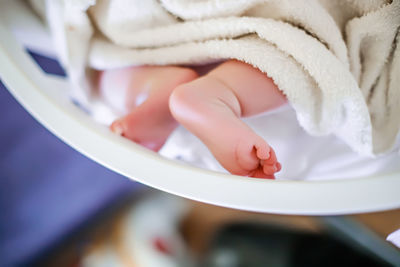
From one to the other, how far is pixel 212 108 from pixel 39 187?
1.83ft

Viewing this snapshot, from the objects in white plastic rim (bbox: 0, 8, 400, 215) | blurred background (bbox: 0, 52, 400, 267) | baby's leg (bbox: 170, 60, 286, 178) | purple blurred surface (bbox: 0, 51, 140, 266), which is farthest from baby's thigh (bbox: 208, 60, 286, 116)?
purple blurred surface (bbox: 0, 51, 140, 266)

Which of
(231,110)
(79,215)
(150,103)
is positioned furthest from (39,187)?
(231,110)

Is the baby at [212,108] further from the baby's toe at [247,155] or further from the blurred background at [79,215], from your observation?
the blurred background at [79,215]

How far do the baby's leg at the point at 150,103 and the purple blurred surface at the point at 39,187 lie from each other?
1.16 feet

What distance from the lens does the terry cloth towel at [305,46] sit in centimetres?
43

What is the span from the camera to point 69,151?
853 millimetres

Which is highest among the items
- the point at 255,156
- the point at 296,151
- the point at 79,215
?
the point at 255,156

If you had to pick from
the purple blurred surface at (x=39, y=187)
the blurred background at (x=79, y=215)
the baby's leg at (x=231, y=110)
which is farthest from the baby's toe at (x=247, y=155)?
the purple blurred surface at (x=39, y=187)

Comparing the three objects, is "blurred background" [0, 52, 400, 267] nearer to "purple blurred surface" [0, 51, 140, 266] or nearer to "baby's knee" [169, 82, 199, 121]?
"purple blurred surface" [0, 51, 140, 266]

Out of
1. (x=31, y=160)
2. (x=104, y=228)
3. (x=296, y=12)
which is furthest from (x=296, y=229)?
(x=31, y=160)

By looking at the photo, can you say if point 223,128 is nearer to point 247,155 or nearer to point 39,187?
point 247,155

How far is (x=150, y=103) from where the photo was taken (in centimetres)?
49

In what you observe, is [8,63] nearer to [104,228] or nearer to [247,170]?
[247,170]

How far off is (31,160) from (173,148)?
1.44 feet
